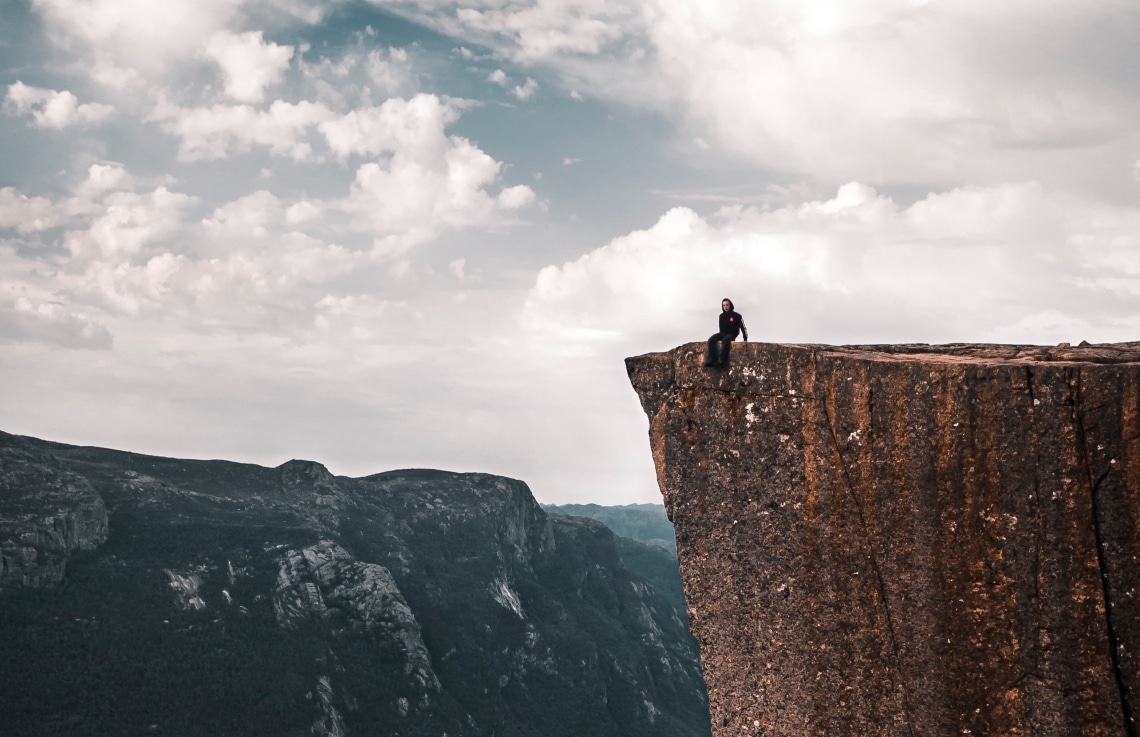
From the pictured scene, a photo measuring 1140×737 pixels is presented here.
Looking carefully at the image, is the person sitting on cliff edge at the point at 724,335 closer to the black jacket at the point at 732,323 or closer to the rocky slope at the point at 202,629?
the black jacket at the point at 732,323

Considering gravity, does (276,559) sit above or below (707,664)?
below

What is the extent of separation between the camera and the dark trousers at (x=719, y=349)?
16000 mm

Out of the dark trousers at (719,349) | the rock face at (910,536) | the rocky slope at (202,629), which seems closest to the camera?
the rock face at (910,536)

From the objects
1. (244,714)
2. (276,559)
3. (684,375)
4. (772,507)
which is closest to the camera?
Result: (772,507)

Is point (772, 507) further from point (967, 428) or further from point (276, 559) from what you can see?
point (276, 559)

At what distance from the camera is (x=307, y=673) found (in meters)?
160

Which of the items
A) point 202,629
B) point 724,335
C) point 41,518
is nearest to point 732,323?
point 724,335

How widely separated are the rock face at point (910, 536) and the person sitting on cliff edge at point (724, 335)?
0.92 feet

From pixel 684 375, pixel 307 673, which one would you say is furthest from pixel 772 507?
pixel 307 673

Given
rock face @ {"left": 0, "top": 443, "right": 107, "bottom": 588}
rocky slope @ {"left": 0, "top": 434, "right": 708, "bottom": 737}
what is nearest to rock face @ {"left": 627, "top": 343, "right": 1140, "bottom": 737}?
rocky slope @ {"left": 0, "top": 434, "right": 708, "bottom": 737}

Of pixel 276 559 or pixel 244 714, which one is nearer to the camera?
pixel 244 714

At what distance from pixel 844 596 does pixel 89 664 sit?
14739 cm

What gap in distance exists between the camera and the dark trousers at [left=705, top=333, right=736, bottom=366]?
16.0 m

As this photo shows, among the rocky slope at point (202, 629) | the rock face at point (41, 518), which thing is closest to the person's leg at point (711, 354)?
the rocky slope at point (202, 629)
